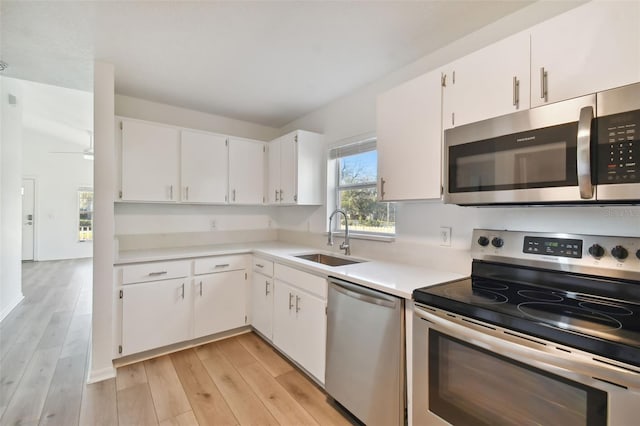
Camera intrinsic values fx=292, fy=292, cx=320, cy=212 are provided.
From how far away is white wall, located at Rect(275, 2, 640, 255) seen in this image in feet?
4.42

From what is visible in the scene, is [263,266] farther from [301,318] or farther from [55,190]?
[55,190]

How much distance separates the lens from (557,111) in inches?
46.2

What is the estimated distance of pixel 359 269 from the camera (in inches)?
79.2

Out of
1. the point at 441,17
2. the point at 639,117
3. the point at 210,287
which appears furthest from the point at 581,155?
the point at 210,287

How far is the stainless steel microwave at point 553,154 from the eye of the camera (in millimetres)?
1024

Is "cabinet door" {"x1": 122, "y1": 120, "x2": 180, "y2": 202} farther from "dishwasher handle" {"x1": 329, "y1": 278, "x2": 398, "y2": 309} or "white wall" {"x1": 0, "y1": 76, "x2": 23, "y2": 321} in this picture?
"white wall" {"x1": 0, "y1": 76, "x2": 23, "y2": 321}

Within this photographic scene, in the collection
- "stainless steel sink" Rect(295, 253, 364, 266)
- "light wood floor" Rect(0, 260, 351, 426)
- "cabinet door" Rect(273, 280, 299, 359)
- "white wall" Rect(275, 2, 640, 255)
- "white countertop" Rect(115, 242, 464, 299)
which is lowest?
"light wood floor" Rect(0, 260, 351, 426)

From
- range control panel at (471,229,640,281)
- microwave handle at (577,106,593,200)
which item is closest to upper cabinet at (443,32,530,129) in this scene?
microwave handle at (577,106,593,200)

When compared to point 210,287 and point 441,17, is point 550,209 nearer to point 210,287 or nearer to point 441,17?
point 441,17

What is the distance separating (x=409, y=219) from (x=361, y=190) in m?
0.69

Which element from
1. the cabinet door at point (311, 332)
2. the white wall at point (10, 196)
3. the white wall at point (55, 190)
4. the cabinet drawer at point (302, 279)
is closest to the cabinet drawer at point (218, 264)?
the cabinet drawer at point (302, 279)

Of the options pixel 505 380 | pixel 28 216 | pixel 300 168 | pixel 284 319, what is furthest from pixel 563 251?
pixel 28 216

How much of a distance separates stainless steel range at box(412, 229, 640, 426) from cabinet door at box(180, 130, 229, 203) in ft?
7.91

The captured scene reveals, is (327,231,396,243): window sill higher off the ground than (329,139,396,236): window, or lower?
lower
